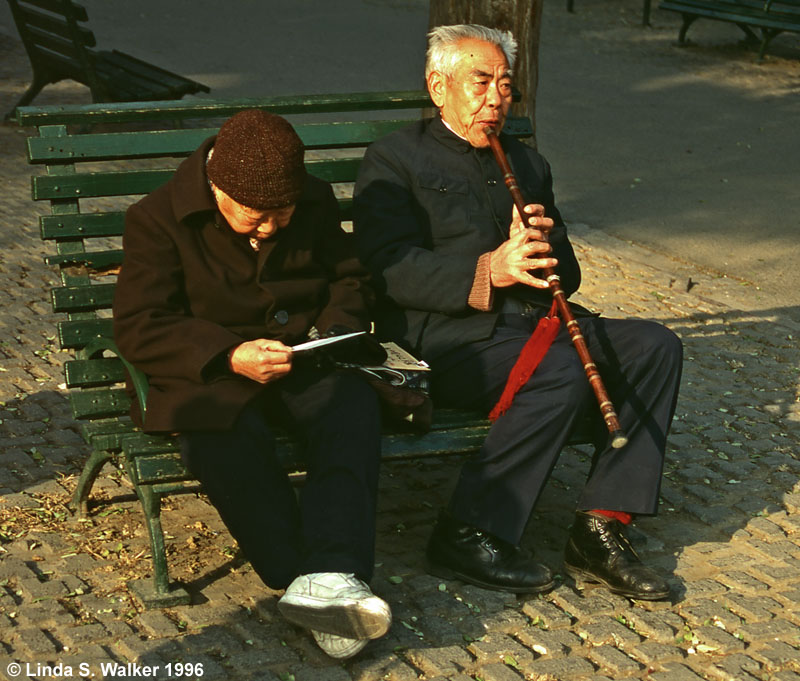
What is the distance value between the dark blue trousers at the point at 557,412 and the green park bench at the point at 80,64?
6691 mm

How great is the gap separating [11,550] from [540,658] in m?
1.76

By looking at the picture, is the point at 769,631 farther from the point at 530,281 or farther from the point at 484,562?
the point at 530,281

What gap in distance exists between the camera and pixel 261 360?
157 inches

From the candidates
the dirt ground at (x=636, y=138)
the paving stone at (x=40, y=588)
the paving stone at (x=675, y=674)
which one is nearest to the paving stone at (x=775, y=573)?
the paving stone at (x=675, y=674)

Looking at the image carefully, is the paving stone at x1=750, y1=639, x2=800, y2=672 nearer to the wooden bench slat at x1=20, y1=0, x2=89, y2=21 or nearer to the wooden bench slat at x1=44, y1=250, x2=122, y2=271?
the wooden bench slat at x1=44, y1=250, x2=122, y2=271

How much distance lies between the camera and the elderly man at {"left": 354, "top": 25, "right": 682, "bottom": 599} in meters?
4.30

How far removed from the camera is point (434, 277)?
4.58m

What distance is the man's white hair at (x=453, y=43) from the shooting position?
4832 millimetres

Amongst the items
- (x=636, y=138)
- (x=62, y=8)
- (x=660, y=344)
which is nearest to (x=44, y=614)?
(x=660, y=344)

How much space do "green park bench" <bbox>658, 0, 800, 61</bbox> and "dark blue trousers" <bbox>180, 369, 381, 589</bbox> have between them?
1163 centimetres

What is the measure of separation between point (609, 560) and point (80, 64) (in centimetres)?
786

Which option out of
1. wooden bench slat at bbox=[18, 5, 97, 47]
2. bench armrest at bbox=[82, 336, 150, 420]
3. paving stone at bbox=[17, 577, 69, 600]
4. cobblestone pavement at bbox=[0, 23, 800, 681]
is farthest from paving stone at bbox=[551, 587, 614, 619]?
wooden bench slat at bbox=[18, 5, 97, 47]

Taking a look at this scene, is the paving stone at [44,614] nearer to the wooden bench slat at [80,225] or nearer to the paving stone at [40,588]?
the paving stone at [40,588]

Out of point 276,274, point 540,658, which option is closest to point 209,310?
→ point 276,274
